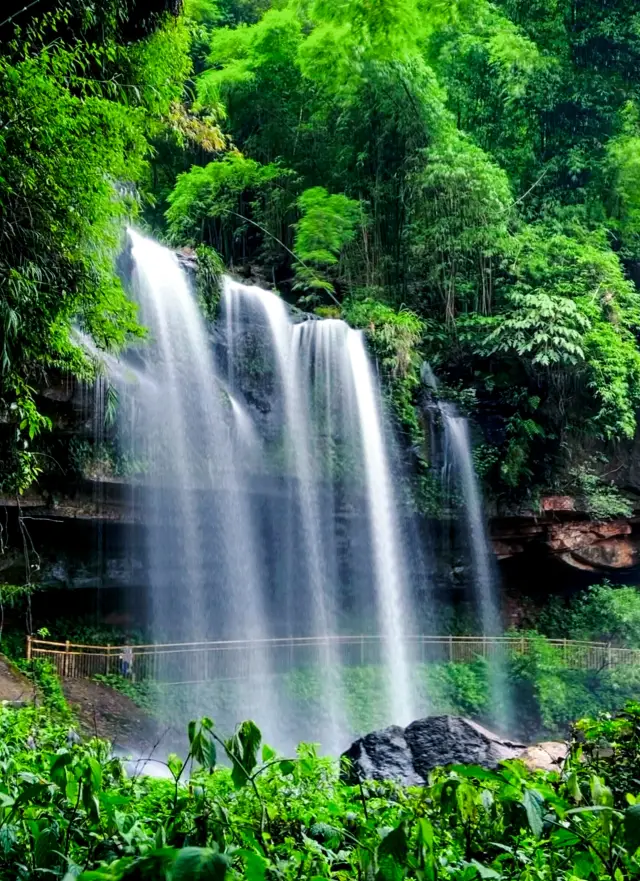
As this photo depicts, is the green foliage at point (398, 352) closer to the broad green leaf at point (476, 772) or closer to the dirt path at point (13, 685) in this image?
the dirt path at point (13, 685)

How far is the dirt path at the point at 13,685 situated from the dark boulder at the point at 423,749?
3852 mm

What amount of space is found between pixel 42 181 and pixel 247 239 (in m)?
12.9

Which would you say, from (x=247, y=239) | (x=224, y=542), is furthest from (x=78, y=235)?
(x=247, y=239)

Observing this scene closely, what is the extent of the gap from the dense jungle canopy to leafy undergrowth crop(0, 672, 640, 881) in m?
8.25

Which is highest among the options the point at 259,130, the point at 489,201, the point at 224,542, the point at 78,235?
the point at 259,130

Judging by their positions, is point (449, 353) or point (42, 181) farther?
point (449, 353)

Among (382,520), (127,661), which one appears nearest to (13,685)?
(127,661)

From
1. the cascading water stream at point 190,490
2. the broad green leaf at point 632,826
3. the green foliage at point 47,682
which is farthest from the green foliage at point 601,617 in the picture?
the broad green leaf at point 632,826

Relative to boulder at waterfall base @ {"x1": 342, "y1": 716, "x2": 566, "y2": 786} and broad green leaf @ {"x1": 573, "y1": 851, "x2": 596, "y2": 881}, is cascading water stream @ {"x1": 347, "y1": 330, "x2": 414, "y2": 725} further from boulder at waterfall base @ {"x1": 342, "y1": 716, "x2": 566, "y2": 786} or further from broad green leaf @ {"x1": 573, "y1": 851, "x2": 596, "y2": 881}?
broad green leaf @ {"x1": 573, "y1": 851, "x2": 596, "y2": 881}

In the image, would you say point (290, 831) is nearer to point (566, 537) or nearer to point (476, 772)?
point (476, 772)

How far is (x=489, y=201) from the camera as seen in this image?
1633cm

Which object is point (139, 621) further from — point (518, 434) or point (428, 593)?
point (518, 434)

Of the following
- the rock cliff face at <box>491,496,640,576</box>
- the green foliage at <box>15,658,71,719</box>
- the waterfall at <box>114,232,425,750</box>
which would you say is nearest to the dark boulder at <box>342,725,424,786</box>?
the green foliage at <box>15,658,71,719</box>

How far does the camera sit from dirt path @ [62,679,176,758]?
972 cm
